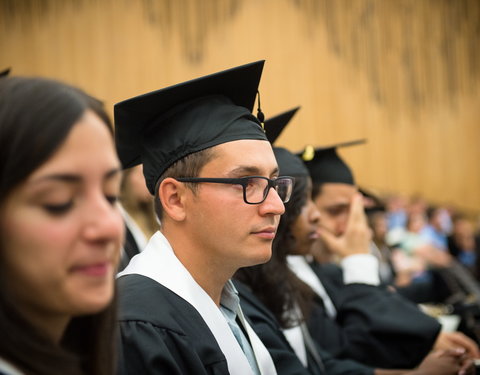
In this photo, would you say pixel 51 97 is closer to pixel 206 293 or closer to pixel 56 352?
pixel 56 352

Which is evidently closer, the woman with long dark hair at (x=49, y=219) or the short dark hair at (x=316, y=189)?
the woman with long dark hair at (x=49, y=219)

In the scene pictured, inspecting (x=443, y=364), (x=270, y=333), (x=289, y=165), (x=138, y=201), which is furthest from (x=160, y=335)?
(x=138, y=201)

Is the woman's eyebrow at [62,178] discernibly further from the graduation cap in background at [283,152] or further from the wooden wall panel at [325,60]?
the wooden wall panel at [325,60]

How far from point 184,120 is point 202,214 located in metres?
0.32

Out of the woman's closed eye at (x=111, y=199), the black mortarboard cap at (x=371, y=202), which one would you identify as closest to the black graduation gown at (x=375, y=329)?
the black mortarboard cap at (x=371, y=202)

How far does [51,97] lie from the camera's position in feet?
3.25

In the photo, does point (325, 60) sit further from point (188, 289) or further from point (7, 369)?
point (7, 369)

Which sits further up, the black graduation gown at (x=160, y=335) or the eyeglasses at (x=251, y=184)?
the eyeglasses at (x=251, y=184)

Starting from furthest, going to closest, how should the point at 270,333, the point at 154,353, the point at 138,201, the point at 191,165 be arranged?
the point at 138,201
the point at 270,333
the point at 191,165
the point at 154,353

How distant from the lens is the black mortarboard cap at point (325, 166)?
11.4 ft

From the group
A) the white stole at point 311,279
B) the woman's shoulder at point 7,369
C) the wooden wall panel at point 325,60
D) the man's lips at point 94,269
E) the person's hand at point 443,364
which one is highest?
the wooden wall panel at point 325,60

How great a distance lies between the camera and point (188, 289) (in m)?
1.69

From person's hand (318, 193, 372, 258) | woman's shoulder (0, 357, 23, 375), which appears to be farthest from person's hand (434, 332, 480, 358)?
woman's shoulder (0, 357, 23, 375)

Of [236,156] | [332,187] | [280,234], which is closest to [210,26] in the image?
[332,187]
